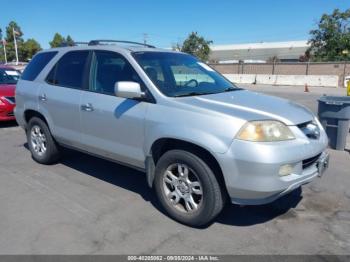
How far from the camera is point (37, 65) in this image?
5.60 meters

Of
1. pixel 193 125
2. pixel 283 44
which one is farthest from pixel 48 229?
pixel 283 44

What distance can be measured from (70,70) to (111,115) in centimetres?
127

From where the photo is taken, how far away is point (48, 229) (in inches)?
140

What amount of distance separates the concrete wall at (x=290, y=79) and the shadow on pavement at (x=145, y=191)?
2944 cm

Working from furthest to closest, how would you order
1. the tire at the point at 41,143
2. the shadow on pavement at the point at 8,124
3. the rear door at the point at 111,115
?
the shadow on pavement at the point at 8,124 < the tire at the point at 41,143 < the rear door at the point at 111,115

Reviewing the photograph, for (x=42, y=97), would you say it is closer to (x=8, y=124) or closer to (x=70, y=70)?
(x=70, y=70)

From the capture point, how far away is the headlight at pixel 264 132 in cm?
315

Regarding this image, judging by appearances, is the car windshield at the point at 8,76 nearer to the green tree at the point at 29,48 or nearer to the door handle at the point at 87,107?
the door handle at the point at 87,107

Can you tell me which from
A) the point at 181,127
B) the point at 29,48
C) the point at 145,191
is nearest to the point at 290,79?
the point at 145,191

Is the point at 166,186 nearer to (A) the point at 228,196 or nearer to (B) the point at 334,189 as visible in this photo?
(A) the point at 228,196

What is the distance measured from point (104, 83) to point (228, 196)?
2145mm

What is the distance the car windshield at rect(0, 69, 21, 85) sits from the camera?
1000cm

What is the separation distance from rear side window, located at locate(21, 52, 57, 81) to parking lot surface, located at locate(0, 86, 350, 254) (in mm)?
1596

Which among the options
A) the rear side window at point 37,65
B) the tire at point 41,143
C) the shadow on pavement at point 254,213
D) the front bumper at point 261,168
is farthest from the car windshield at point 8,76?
the front bumper at point 261,168
